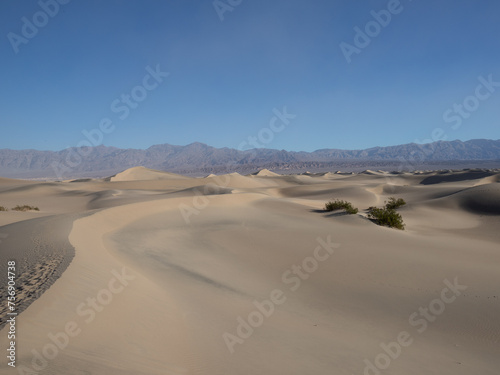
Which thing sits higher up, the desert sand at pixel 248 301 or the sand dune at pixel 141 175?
the sand dune at pixel 141 175

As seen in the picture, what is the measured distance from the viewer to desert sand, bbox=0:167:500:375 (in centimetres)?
392

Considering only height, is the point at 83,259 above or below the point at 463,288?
above

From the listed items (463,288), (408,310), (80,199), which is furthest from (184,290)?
(80,199)

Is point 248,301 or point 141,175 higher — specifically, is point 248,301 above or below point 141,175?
below

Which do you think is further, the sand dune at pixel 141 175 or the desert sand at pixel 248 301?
the sand dune at pixel 141 175

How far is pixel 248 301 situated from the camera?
21.0ft

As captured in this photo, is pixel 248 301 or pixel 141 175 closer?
pixel 248 301

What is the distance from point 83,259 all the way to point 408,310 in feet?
22.8

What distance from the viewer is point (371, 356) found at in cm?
449

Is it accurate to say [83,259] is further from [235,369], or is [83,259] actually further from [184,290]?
[235,369]

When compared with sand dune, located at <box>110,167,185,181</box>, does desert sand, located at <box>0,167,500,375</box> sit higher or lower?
lower

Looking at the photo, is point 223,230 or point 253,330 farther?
point 223,230

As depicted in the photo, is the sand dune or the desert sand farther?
the sand dune

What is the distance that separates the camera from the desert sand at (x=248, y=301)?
12.9 feet
